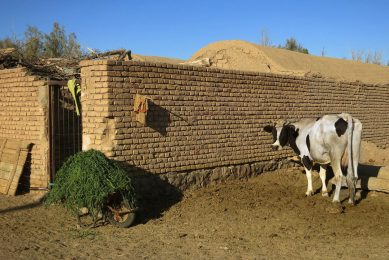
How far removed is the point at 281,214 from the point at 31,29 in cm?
1612

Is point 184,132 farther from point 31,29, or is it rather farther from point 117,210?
point 31,29

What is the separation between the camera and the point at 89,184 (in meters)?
7.16

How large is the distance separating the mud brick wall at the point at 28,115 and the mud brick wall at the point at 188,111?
130 centimetres

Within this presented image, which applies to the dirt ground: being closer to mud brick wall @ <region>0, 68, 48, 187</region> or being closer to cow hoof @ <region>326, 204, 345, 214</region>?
cow hoof @ <region>326, 204, 345, 214</region>

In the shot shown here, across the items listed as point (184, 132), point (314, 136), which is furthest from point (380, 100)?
point (184, 132)

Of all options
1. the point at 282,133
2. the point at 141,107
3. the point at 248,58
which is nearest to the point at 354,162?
the point at 282,133

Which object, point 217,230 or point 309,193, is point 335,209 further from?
point 217,230

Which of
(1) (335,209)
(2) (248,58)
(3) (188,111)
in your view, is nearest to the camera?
(1) (335,209)

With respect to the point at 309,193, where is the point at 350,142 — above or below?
above

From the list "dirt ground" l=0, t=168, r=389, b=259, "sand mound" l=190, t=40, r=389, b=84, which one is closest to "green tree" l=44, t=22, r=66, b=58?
"sand mound" l=190, t=40, r=389, b=84

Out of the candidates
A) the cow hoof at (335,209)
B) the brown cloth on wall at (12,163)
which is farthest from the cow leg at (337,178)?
the brown cloth on wall at (12,163)

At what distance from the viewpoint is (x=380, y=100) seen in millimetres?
16641

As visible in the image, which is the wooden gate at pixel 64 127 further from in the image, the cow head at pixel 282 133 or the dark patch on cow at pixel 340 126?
the dark patch on cow at pixel 340 126

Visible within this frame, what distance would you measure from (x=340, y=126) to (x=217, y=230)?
3384mm
